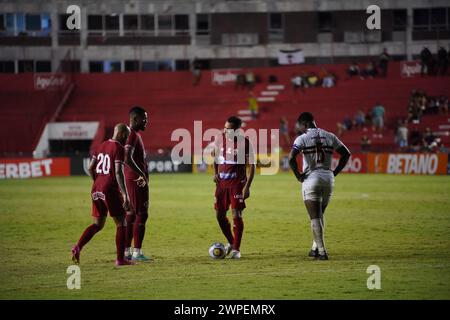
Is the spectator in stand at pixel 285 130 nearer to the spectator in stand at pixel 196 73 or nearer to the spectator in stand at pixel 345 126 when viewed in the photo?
the spectator in stand at pixel 345 126

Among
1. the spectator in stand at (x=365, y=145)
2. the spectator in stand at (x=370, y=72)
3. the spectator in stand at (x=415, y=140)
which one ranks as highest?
the spectator in stand at (x=370, y=72)

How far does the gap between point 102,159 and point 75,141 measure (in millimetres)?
40289

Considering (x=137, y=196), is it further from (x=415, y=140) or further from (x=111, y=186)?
(x=415, y=140)

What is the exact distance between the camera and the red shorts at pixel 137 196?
14406mm

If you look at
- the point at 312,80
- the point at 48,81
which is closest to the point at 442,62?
the point at 312,80

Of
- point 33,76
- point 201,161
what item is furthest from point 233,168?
point 33,76

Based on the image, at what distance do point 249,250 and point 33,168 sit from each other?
29.8 m

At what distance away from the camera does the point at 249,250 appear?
1605cm

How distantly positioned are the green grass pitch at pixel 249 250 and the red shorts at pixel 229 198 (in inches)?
34.4

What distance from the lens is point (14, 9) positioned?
2375 inches

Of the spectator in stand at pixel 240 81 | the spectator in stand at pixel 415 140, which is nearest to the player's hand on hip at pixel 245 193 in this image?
the spectator in stand at pixel 415 140
